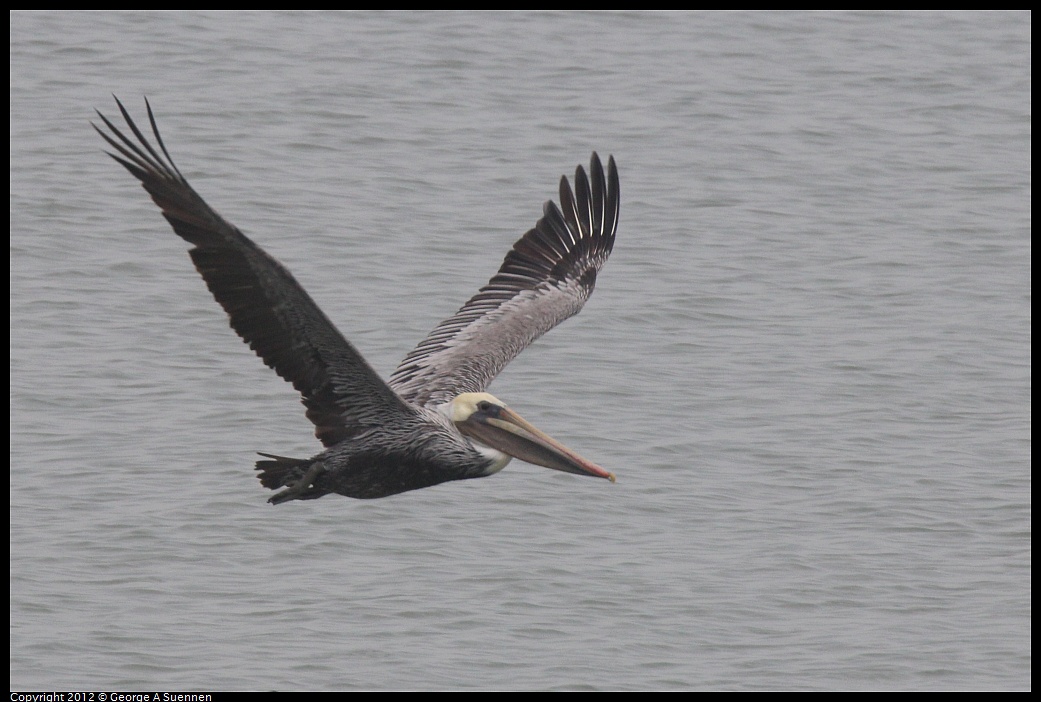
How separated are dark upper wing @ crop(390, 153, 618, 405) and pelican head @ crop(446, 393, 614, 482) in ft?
1.11

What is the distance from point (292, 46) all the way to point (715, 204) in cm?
650

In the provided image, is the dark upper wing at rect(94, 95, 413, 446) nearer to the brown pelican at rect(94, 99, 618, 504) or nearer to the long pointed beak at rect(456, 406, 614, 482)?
the brown pelican at rect(94, 99, 618, 504)

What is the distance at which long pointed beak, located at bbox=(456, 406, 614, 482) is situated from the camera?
8836 mm

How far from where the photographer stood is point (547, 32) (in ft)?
74.5

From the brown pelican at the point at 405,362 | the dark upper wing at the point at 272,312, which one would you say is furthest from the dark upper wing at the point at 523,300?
the dark upper wing at the point at 272,312

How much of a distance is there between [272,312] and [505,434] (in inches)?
61.5

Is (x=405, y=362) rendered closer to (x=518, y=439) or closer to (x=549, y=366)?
(x=518, y=439)

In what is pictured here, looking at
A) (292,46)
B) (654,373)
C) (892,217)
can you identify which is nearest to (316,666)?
(654,373)

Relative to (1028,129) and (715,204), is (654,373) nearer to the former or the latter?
(715,204)

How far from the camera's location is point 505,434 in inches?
351

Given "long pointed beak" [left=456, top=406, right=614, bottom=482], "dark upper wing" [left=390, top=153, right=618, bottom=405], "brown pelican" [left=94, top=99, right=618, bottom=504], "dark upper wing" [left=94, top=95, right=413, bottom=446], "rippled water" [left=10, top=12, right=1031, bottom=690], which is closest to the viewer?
"dark upper wing" [left=94, top=95, right=413, bottom=446]

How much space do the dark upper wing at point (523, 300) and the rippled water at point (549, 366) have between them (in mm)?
1326

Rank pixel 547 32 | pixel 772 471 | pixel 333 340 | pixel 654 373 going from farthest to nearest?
pixel 547 32
pixel 654 373
pixel 772 471
pixel 333 340

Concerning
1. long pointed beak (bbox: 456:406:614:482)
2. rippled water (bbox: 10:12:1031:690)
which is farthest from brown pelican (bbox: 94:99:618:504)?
rippled water (bbox: 10:12:1031:690)
